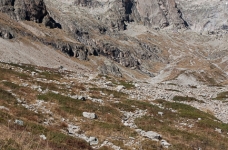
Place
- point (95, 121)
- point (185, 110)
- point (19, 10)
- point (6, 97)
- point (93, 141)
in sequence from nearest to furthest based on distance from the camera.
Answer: point (93, 141) < point (95, 121) < point (6, 97) < point (185, 110) < point (19, 10)

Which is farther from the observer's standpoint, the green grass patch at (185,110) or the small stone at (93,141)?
the green grass patch at (185,110)

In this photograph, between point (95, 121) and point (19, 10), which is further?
point (19, 10)

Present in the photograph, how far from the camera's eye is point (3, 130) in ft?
50.3

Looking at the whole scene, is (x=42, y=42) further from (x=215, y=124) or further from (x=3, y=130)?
(x=3, y=130)

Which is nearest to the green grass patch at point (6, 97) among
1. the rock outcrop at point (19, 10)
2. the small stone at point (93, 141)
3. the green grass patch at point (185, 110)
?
the small stone at point (93, 141)

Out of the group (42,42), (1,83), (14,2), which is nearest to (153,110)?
(1,83)

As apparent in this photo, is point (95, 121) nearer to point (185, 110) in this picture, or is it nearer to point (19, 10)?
point (185, 110)

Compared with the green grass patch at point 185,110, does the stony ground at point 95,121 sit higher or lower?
higher

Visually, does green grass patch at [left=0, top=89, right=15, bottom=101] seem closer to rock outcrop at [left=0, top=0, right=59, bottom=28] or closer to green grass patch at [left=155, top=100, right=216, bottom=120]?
green grass patch at [left=155, top=100, right=216, bottom=120]

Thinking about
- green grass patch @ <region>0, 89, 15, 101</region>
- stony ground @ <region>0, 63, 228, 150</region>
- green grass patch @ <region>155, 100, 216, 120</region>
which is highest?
green grass patch @ <region>0, 89, 15, 101</region>

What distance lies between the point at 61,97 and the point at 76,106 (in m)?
2.88

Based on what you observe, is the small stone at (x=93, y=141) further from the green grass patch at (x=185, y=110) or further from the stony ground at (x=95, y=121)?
the green grass patch at (x=185, y=110)

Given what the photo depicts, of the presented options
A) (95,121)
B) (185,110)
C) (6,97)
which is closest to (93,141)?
(95,121)

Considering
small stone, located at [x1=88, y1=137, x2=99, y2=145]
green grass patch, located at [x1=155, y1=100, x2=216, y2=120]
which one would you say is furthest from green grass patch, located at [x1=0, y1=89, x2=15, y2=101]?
green grass patch, located at [x1=155, y1=100, x2=216, y2=120]
